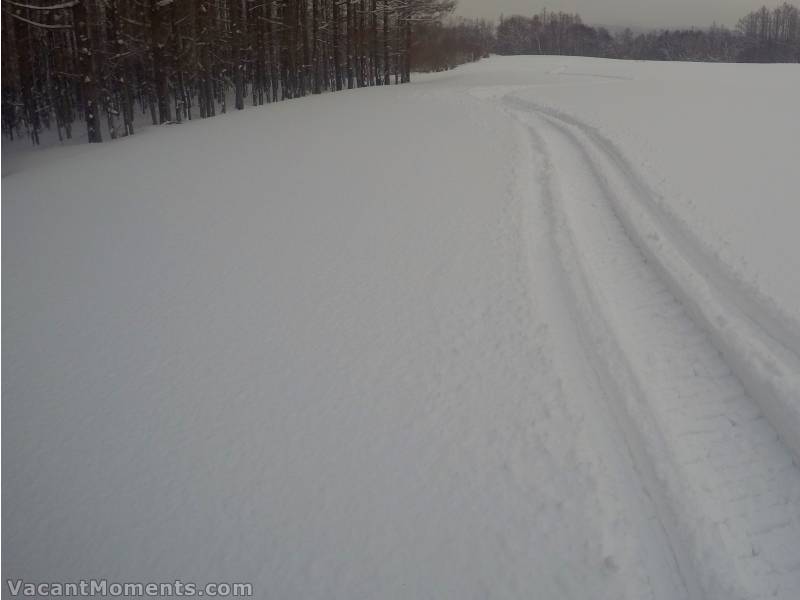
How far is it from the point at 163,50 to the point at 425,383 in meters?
25.5

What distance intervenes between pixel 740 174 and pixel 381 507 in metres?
10.6

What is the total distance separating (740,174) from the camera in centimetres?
1122

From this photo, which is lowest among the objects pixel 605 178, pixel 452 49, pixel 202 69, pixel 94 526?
pixel 94 526

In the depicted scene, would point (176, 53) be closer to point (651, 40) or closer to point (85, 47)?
point (85, 47)

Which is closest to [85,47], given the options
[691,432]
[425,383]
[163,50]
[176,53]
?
[163,50]

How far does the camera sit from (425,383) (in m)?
6.16

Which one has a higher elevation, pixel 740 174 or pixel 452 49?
pixel 452 49

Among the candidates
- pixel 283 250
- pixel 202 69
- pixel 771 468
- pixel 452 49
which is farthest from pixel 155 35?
pixel 452 49

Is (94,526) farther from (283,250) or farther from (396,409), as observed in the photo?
(283,250)

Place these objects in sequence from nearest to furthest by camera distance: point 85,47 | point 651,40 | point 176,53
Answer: point 85,47 → point 176,53 → point 651,40

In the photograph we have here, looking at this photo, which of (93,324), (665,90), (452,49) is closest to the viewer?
(93,324)

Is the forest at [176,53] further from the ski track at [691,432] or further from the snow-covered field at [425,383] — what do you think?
the ski track at [691,432]

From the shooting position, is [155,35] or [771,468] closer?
[771,468]

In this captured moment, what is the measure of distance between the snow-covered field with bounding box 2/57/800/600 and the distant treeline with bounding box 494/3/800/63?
111 meters
